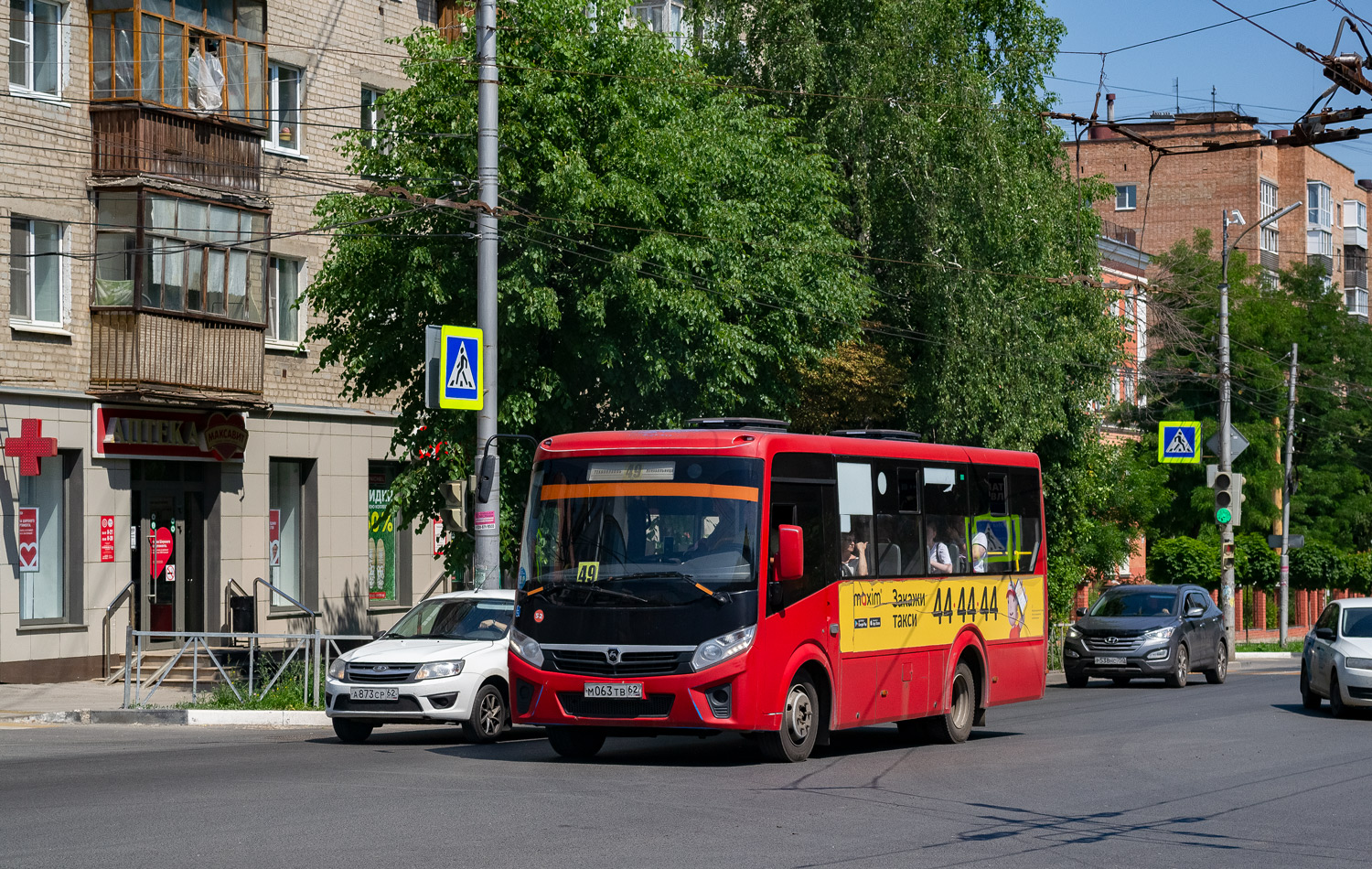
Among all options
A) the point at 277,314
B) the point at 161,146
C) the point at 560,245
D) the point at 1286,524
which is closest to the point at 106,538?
the point at 277,314

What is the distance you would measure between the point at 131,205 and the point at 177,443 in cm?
385

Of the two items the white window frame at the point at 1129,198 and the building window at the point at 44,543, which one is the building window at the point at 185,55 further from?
the white window frame at the point at 1129,198

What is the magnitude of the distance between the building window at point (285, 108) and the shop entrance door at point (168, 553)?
633 centimetres

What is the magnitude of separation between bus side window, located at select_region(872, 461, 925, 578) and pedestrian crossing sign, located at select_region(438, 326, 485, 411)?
19.3 ft

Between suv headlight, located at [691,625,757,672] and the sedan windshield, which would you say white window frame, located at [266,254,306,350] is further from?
suv headlight, located at [691,625,757,672]

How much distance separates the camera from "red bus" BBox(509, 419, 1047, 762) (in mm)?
13992

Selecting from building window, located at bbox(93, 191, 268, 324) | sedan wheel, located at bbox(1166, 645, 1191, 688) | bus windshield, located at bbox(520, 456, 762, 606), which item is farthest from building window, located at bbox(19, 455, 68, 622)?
A: sedan wheel, located at bbox(1166, 645, 1191, 688)

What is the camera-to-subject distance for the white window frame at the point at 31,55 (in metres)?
26.0

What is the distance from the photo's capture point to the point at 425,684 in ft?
55.5

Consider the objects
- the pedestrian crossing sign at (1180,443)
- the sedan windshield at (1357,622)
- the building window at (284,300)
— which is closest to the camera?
the sedan windshield at (1357,622)

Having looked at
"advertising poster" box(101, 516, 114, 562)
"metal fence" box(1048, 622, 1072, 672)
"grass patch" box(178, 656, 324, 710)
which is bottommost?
"metal fence" box(1048, 622, 1072, 672)

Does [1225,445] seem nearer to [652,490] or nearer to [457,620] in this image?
[457,620]

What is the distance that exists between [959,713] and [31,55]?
688 inches

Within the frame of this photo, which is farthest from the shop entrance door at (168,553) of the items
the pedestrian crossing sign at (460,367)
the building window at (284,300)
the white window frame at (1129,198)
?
the white window frame at (1129,198)
